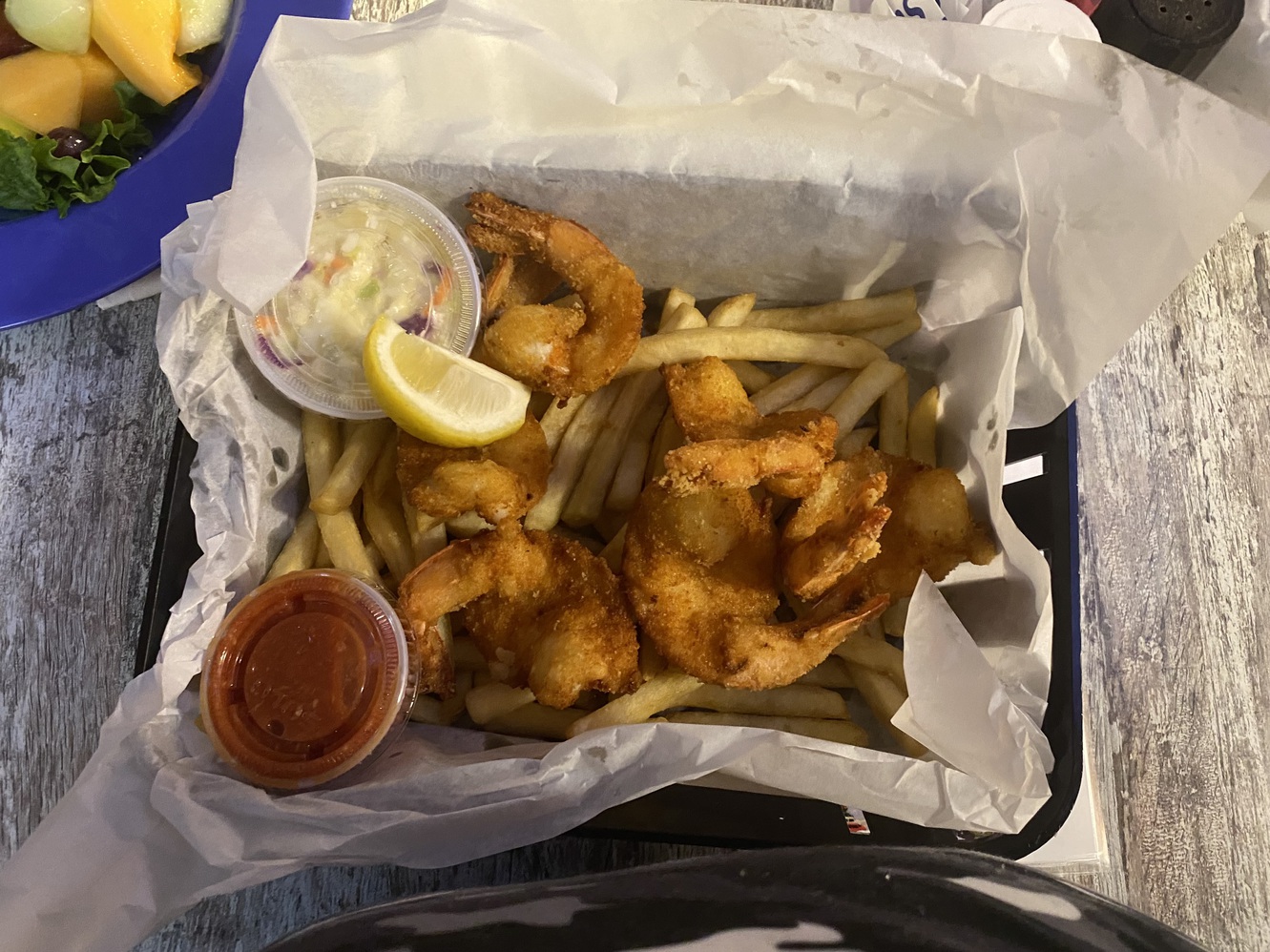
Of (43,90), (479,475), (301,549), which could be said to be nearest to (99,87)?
(43,90)

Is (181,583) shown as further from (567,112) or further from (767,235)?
(767,235)

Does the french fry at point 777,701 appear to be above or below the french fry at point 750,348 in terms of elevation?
below

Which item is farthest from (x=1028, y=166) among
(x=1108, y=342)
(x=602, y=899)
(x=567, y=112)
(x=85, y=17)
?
(x=85, y=17)

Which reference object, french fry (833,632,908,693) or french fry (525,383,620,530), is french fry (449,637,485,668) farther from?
french fry (833,632,908,693)

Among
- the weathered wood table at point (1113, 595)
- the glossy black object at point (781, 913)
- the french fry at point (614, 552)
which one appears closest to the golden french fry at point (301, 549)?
the weathered wood table at point (1113, 595)

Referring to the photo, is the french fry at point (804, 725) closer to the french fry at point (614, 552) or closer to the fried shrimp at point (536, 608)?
the fried shrimp at point (536, 608)

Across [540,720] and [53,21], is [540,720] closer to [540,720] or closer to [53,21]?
[540,720]

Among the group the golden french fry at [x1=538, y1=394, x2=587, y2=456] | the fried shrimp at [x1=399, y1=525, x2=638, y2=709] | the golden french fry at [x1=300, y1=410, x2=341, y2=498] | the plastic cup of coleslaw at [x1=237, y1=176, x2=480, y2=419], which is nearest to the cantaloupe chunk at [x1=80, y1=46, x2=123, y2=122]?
the plastic cup of coleslaw at [x1=237, y1=176, x2=480, y2=419]
